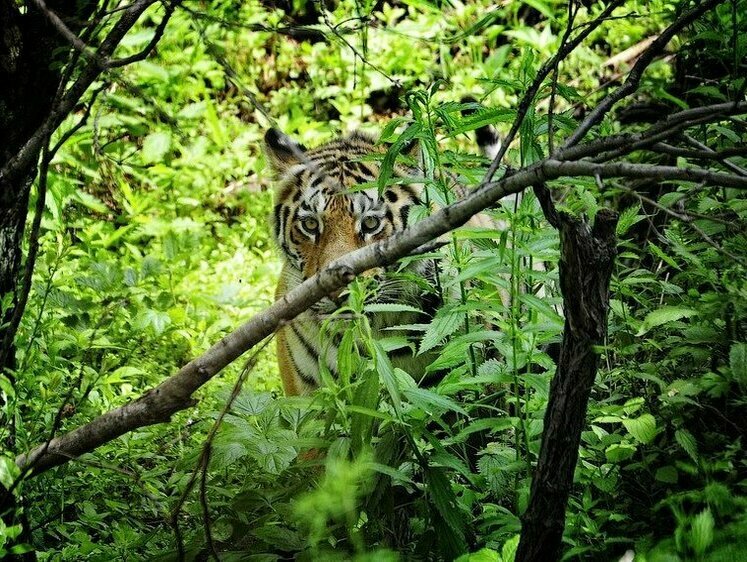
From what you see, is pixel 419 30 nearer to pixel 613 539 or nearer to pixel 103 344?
pixel 103 344

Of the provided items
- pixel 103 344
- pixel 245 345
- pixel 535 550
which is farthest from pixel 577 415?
pixel 103 344

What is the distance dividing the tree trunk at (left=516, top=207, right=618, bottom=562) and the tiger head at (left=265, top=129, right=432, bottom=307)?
1747 mm

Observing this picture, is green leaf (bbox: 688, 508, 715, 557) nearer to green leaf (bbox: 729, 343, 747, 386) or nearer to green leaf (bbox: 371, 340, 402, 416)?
green leaf (bbox: 729, 343, 747, 386)

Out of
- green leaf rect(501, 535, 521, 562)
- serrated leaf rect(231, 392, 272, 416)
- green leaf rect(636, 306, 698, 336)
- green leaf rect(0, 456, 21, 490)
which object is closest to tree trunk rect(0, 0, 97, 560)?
green leaf rect(0, 456, 21, 490)

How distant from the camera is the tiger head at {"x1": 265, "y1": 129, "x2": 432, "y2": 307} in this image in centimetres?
360

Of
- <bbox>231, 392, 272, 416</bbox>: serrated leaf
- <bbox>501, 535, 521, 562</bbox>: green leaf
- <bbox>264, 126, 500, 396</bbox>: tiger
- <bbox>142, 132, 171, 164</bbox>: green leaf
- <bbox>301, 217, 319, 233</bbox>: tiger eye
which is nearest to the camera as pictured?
<bbox>501, 535, 521, 562</bbox>: green leaf

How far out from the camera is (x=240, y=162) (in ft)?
19.7

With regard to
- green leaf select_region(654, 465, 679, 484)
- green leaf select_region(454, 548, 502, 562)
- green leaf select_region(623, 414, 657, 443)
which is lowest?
green leaf select_region(454, 548, 502, 562)

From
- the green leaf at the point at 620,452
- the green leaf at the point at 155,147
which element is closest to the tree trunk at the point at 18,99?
the green leaf at the point at 620,452

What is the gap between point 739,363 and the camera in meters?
1.87

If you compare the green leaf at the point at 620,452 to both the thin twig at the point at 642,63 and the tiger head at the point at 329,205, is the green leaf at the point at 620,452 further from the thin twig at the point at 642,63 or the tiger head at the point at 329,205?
the tiger head at the point at 329,205

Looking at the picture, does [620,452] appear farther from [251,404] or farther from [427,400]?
[251,404]

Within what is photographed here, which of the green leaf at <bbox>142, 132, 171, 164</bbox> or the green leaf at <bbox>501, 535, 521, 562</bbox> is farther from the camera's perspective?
the green leaf at <bbox>142, 132, 171, 164</bbox>

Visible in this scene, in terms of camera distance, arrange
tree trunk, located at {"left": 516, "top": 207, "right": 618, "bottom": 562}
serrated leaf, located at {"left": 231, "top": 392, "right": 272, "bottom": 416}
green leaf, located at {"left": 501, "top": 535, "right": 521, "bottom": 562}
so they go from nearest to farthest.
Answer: tree trunk, located at {"left": 516, "top": 207, "right": 618, "bottom": 562}, green leaf, located at {"left": 501, "top": 535, "right": 521, "bottom": 562}, serrated leaf, located at {"left": 231, "top": 392, "right": 272, "bottom": 416}
